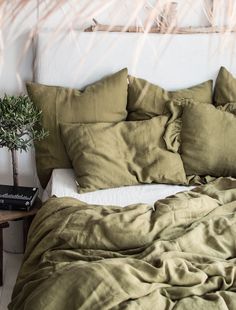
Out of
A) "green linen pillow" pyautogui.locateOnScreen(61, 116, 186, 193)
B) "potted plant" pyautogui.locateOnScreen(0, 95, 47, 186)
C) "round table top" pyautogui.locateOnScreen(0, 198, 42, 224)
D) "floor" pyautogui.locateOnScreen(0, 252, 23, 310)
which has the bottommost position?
"floor" pyautogui.locateOnScreen(0, 252, 23, 310)

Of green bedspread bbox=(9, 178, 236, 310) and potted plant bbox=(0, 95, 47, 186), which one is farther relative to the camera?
potted plant bbox=(0, 95, 47, 186)

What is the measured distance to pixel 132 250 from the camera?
1647 mm

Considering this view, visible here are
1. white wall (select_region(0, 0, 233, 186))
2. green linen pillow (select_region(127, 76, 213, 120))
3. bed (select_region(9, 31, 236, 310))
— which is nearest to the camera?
white wall (select_region(0, 0, 233, 186))

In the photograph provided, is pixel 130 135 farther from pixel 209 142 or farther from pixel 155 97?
pixel 209 142

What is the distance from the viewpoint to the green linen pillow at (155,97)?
2.41 metres

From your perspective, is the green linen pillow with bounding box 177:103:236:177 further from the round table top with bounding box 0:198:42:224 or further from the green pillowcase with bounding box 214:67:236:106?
the round table top with bounding box 0:198:42:224

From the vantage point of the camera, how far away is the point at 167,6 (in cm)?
49

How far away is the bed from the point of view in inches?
55.0

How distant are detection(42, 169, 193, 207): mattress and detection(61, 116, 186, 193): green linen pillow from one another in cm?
3

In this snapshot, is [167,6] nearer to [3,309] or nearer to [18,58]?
[18,58]

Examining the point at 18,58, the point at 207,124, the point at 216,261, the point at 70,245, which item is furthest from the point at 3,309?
the point at 18,58

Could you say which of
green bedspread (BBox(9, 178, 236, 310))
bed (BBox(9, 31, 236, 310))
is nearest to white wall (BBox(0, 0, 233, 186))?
bed (BBox(9, 31, 236, 310))

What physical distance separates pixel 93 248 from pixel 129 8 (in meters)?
1.27

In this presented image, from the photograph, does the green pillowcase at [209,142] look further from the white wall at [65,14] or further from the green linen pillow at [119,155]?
the white wall at [65,14]
